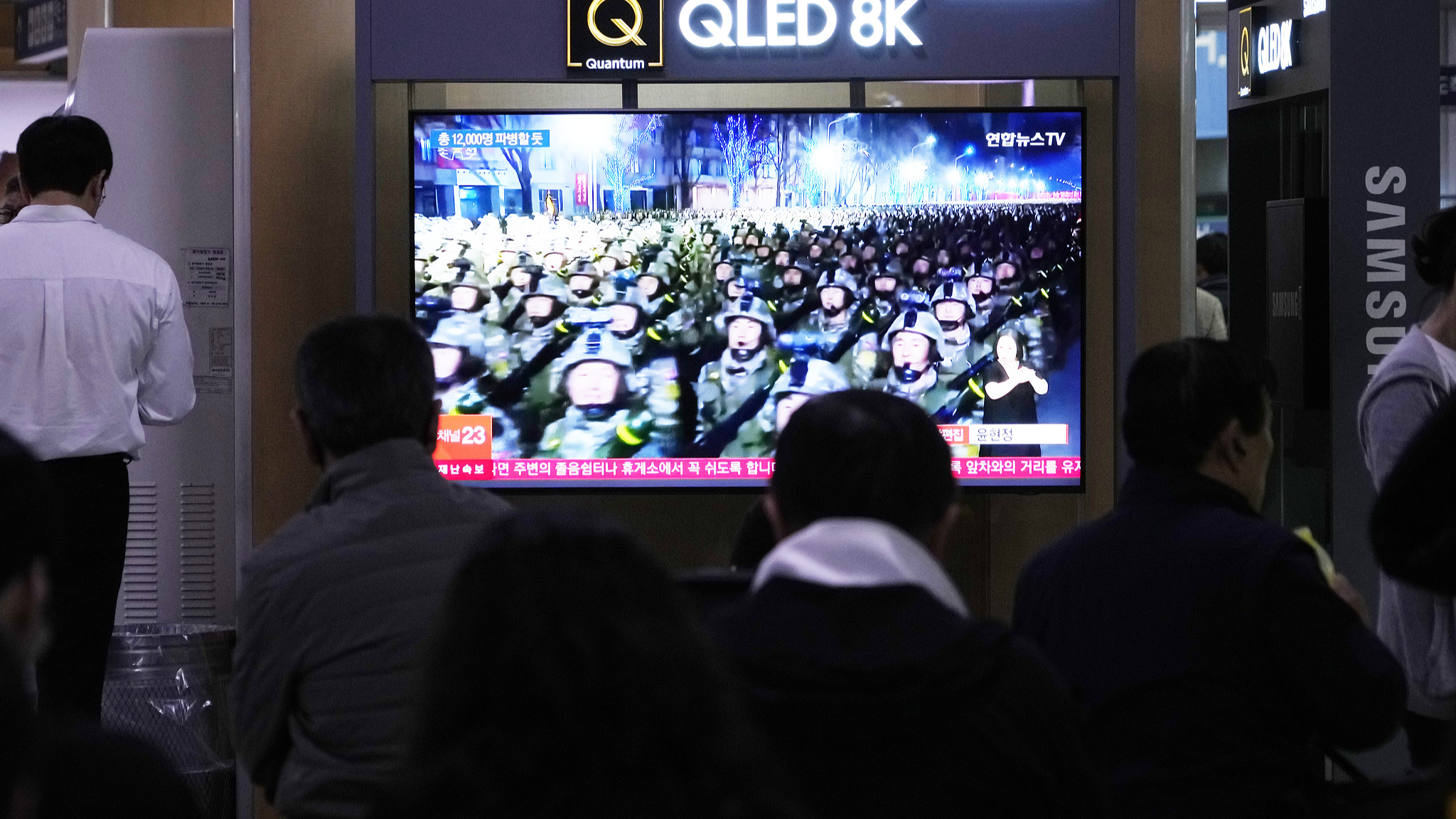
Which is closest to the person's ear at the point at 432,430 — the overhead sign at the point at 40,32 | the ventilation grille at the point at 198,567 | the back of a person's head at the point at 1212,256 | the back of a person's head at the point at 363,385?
the back of a person's head at the point at 363,385

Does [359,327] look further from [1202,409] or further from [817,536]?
[1202,409]

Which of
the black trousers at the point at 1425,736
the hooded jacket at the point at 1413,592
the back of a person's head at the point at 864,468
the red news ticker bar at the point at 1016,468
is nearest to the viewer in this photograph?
the back of a person's head at the point at 864,468

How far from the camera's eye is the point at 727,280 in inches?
161

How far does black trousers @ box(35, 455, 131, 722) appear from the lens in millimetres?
3900

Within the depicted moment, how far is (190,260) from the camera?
4461 millimetres

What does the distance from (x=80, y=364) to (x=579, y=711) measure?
330cm

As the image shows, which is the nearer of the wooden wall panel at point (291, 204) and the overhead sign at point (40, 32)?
the wooden wall panel at point (291, 204)

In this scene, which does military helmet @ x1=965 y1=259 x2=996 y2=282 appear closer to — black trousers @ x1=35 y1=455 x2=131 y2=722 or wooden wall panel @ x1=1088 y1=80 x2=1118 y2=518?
wooden wall panel @ x1=1088 y1=80 x2=1118 y2=518

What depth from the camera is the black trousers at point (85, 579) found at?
12.8 feet

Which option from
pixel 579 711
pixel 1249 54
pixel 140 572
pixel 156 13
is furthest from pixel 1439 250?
pixel 156 13

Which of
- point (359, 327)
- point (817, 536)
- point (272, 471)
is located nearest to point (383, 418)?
point (359, 327)

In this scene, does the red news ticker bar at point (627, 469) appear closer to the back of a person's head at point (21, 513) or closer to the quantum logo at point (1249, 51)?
the quantum logo at point (1249, 51)

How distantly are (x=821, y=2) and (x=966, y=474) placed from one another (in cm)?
125

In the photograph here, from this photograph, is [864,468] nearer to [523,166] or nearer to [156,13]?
[523,166]
